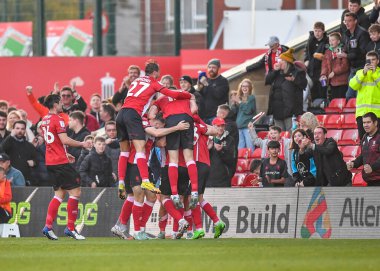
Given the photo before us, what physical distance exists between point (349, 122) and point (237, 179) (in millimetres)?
2336

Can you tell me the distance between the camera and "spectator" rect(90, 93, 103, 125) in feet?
94.0

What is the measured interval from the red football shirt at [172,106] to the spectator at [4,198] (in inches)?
204

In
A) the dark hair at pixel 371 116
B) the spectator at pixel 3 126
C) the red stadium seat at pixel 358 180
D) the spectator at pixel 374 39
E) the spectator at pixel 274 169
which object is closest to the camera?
the dark hair at pixel 371 116

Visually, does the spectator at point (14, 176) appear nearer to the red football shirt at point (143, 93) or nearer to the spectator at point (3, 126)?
the spectator at point (3, 126)

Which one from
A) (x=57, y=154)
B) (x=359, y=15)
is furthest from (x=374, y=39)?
(x=57, y=154)

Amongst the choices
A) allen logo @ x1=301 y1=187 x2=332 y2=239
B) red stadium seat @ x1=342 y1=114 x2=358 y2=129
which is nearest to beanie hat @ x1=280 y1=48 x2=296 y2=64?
red stadium seat @ x1=342 y1=114 x2=358 y2=129

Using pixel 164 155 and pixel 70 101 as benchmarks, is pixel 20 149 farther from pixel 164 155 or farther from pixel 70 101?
pixel 164 155

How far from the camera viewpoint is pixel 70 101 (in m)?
27.5

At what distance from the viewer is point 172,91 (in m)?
20.2

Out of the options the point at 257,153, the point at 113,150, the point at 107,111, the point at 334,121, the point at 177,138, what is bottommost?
the point at 257,153

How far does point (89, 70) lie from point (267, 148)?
29.5 ft

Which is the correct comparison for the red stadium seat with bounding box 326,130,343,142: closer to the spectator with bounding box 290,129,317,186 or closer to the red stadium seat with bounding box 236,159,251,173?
the red stadium seat with bounding box 236,159,251,173

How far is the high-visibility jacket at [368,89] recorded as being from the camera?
23.7m

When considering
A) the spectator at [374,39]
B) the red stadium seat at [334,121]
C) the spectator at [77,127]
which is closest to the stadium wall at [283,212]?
the spectator at [77,127]
